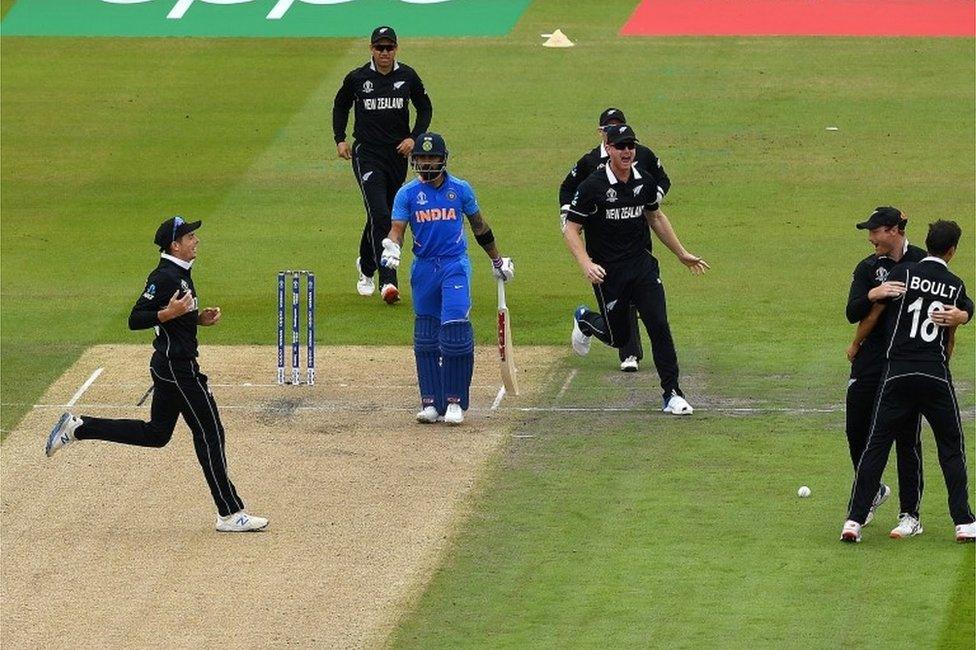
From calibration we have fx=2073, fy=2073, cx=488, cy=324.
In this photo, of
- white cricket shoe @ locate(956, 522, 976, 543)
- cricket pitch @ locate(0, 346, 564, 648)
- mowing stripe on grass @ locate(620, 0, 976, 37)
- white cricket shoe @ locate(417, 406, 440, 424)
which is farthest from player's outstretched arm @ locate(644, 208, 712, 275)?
mowing stripe on grass @ locate(620, 0, 976, 37)

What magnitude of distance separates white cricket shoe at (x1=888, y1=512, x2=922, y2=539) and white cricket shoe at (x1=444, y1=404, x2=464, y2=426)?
154 inches

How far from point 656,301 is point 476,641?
503 cm

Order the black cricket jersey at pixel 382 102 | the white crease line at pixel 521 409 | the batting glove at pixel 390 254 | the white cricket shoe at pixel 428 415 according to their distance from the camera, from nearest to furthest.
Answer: the batting glove at pixel 390 254 → the white cricket shoe at pixel 428 415 → the white crease line at pixel 521 409 → the black cricket jersey at pixel 382 102

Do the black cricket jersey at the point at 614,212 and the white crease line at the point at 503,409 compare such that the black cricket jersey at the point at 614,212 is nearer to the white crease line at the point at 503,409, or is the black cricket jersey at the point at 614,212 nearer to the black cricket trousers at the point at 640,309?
the black cricket trousers at the point at 640,309

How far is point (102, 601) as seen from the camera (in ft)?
40.2

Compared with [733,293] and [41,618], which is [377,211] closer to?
[733,293]

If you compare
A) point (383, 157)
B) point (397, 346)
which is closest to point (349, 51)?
point (383, 157)

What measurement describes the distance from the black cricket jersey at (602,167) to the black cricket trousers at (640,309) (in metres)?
0.58

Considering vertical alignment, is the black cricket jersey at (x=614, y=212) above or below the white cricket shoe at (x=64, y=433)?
above

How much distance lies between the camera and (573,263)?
69.7 ft

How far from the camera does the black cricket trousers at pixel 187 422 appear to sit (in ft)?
43.4

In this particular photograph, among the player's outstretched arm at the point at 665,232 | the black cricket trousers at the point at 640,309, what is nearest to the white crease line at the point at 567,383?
the black cricket trousers at the point at 640,309

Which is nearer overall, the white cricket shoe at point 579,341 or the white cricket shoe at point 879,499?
the white cricket shoe at point 879,499

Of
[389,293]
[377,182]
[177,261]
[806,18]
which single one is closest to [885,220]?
[177,261]
